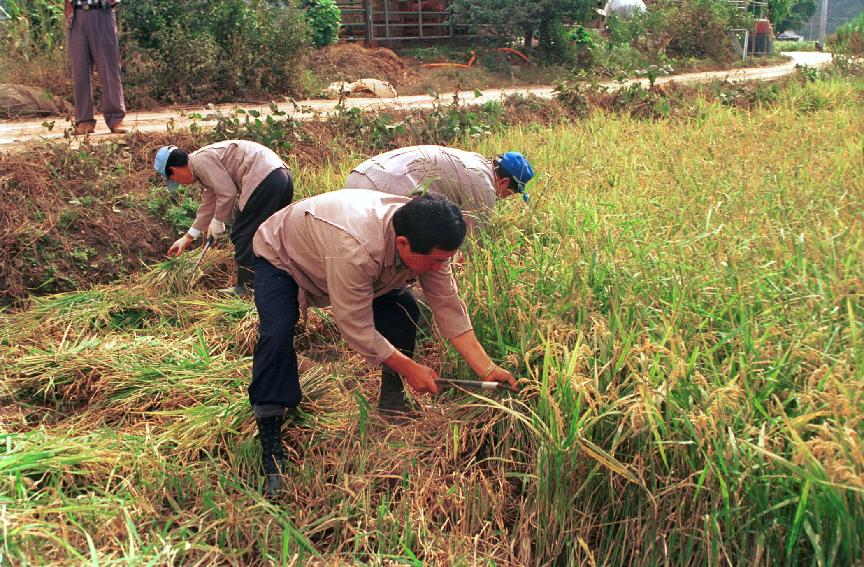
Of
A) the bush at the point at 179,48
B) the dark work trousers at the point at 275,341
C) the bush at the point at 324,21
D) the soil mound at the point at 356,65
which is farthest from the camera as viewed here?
the bush at the point at 324,21

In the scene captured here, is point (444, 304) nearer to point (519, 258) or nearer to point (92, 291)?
point (519, 258)

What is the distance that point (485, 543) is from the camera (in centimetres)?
255

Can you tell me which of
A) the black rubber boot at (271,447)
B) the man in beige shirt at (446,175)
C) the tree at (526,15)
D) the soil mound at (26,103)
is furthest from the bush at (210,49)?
the black rubber boot at (271,447)

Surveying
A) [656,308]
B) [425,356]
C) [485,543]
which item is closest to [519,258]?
[425,356]

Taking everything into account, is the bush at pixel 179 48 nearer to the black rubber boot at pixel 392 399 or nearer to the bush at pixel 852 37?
the black rubber boot at pixel 392 399

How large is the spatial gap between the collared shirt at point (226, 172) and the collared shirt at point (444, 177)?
3.04ft

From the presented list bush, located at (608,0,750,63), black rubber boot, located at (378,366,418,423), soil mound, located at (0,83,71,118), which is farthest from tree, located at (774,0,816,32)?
black rubber boot, located at (378,366,418,423)

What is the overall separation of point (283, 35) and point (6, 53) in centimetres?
306

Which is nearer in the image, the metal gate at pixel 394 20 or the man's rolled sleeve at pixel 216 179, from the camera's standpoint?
the man's rolled sleeve at pixel 216 179

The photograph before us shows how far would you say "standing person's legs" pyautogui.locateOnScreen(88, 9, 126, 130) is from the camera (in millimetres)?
6660

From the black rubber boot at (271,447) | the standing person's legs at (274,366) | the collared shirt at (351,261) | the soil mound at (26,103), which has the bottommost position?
the black rubber boot at (271,447)

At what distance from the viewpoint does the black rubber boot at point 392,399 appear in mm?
3191

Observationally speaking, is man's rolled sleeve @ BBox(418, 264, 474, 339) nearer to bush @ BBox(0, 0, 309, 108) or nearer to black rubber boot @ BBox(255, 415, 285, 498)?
black rubber boot @ BBox(255, 415, 285, 498)

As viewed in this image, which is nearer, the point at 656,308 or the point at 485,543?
the point at 485,543
